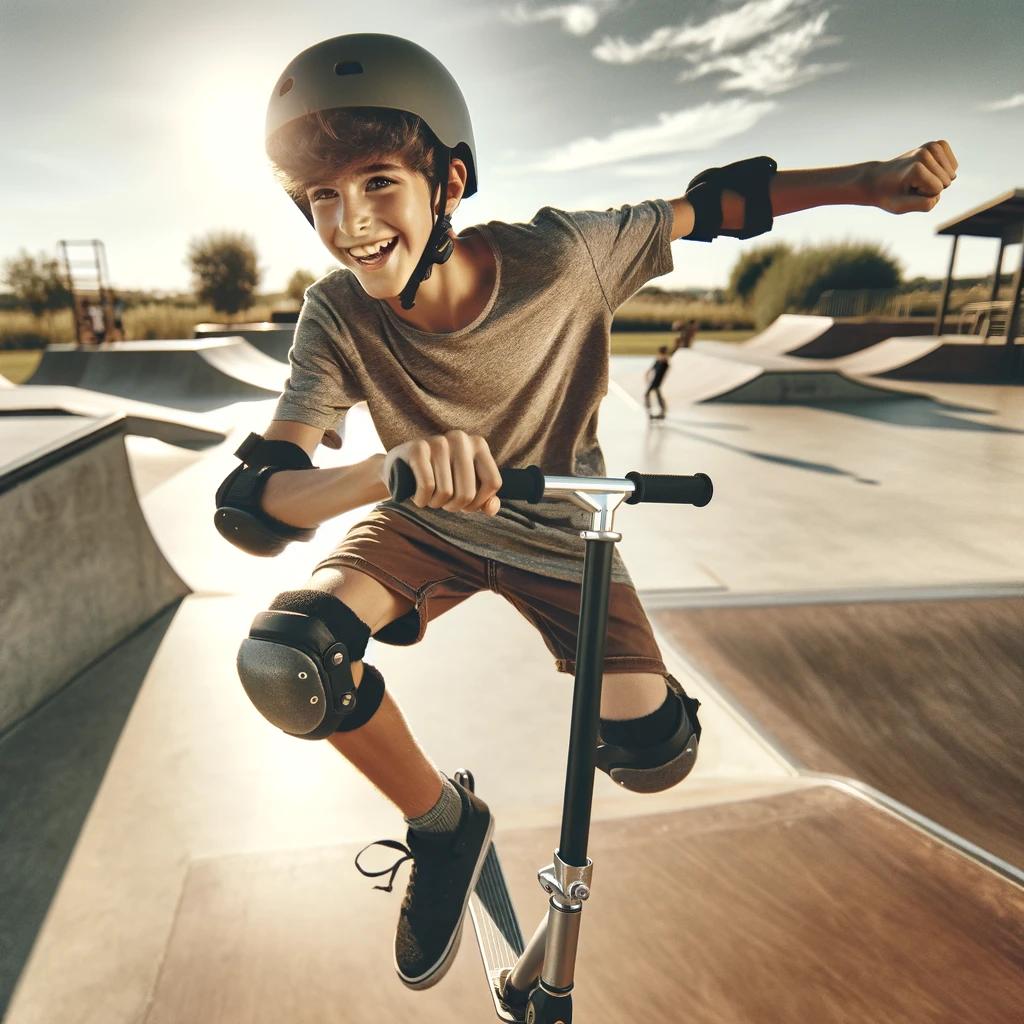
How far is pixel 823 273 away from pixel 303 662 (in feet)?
154

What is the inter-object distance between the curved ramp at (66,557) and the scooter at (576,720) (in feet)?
8.91

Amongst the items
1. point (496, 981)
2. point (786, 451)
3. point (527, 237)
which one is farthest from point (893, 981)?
point (786, 451)

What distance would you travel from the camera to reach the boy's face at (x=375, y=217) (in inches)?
66.6

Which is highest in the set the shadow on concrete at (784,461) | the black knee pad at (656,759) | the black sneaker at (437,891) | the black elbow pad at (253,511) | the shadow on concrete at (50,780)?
the black elbow pad at (253,511)

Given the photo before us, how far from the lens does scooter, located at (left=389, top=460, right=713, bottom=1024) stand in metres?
1.12

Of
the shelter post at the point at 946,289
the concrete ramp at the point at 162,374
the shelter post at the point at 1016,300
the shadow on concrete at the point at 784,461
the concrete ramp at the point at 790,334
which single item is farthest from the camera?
the concrete ramp at the point at 790,334

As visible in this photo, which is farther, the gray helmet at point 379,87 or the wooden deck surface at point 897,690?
the wooden deck surface at point 897,690

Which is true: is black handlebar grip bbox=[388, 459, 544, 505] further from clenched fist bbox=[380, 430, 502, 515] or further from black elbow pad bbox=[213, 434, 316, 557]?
black elbow pad bbox=[213, 434, 316, 557]

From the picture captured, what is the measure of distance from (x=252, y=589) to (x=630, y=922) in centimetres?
346

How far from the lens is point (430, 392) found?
203 cm

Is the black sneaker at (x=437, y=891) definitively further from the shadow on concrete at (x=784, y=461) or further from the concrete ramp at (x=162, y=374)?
the concrete ramp at (x=162, y=374)

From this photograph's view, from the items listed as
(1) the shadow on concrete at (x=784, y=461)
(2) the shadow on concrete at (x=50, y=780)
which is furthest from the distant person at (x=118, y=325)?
(2) the shadow on concrete at (x=50, y=780)

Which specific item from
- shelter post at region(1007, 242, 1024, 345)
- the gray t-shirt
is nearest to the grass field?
shelter post at region(1007, 242, 1024, 345)

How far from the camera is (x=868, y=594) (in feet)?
13.6
